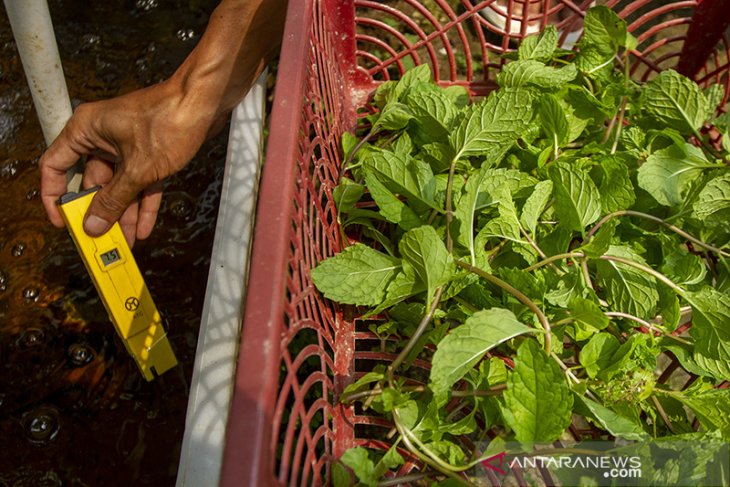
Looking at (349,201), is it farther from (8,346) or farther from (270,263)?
(8,346)

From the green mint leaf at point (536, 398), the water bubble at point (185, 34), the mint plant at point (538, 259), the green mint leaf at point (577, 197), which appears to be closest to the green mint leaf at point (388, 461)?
the mint plant at point (538, 259)

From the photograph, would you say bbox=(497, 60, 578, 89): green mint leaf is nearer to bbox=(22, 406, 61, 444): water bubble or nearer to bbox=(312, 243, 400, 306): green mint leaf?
bbox=(312, 243, 400, 306): green mint leaf

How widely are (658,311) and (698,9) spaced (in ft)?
1.73

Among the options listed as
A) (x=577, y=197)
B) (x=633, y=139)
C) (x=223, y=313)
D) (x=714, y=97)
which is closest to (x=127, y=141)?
Answer: (x=223, y=313)

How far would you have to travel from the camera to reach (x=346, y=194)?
80 cm

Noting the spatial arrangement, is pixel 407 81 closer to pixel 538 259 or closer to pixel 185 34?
pixel 538 259

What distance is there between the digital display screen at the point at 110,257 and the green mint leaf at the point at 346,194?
0.32 meters

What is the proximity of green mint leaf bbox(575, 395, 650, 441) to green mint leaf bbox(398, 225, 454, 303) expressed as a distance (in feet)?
0.61

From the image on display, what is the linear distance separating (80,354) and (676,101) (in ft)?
3.21

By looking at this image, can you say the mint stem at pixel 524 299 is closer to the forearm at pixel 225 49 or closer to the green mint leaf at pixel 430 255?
the green mint leaf at pixel 430 255

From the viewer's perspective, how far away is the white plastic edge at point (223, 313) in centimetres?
70

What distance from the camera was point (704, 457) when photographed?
582mm

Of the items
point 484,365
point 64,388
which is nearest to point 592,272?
point 484,365

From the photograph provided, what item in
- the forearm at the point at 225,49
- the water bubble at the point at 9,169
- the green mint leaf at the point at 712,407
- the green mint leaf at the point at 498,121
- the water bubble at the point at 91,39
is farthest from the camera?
the water bubble at the point at 91,39
